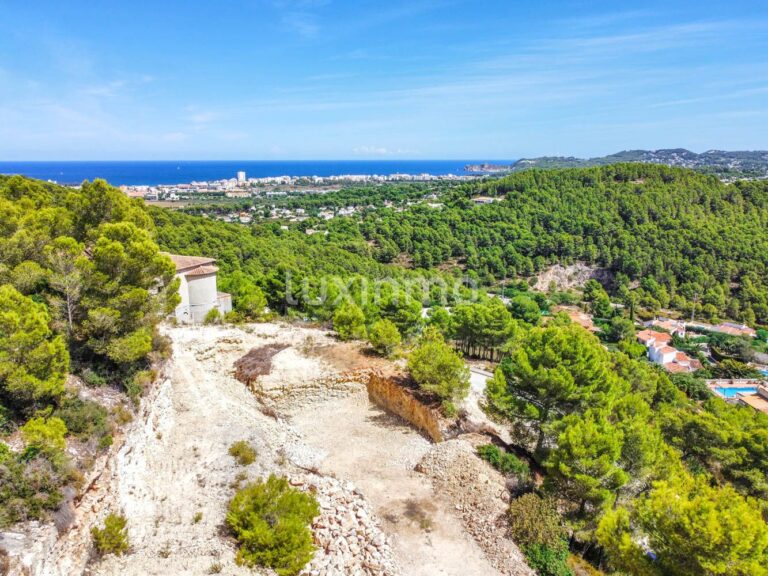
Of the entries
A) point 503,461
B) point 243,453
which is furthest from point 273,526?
point 503,461

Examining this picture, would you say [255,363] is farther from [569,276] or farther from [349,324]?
[569,276]

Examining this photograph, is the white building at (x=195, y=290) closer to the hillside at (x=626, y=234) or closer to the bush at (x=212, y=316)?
the bush at (x=212, y=316)

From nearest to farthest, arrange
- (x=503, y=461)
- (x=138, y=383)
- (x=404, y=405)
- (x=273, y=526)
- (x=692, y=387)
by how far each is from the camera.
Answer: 1. (x=273, y=526)
2. (x=138, y=383)
3. (x=503, y=461)
4. (x=404, y=405)
5. (x=692, y=387)

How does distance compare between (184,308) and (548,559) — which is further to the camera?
(184,308)

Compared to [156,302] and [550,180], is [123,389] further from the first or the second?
[550,180]

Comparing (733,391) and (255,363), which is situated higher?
(255,363)

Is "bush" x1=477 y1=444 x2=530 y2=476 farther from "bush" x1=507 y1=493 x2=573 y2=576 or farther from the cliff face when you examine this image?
the cliff face

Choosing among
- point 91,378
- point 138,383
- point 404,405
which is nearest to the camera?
point 91,378
